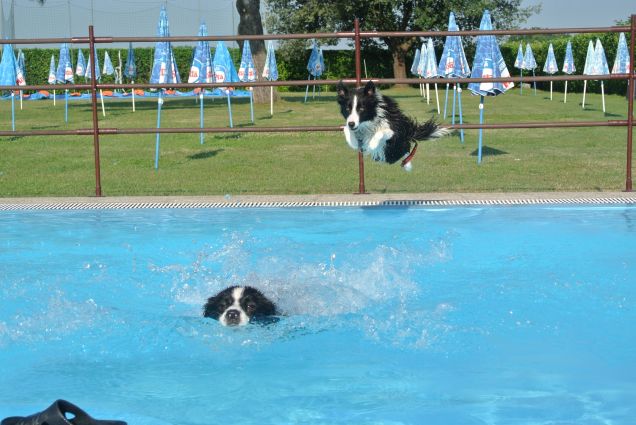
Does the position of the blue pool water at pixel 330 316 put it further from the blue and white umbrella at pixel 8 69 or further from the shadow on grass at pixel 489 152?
the blue and white umbrella at pixel 8 69

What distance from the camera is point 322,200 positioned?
835 centimetres

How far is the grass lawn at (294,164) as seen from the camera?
964 cm

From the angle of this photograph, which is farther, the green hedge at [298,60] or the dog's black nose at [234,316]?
the green hedge at [298,60]

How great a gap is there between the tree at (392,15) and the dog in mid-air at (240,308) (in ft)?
98.6

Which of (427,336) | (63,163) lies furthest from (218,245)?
(63,163)

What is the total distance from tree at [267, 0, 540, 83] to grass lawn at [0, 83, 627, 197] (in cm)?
1535

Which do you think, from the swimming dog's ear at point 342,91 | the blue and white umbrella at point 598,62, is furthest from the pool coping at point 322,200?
the blue and white umbrella at point 598,62

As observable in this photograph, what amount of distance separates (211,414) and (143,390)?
47 centimetres

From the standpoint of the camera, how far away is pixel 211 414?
12.3ft

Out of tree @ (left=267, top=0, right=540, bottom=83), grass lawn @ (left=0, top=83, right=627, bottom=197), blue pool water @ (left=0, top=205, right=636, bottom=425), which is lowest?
blue pool water @ (left=0, top=205, right=636, bottom=425)

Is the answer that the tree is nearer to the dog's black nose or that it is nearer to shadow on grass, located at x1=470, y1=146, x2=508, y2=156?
shadow on grass, located at x1=470, y1=146, x2=508, y2=156

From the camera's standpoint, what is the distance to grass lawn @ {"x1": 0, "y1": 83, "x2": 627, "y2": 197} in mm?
9641

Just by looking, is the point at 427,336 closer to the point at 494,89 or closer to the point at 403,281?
the point at 403,281

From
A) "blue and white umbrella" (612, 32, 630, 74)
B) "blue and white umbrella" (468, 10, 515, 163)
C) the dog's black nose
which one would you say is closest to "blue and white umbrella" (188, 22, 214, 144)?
"blue and white umbrella" (468, 10, 515, 163)
